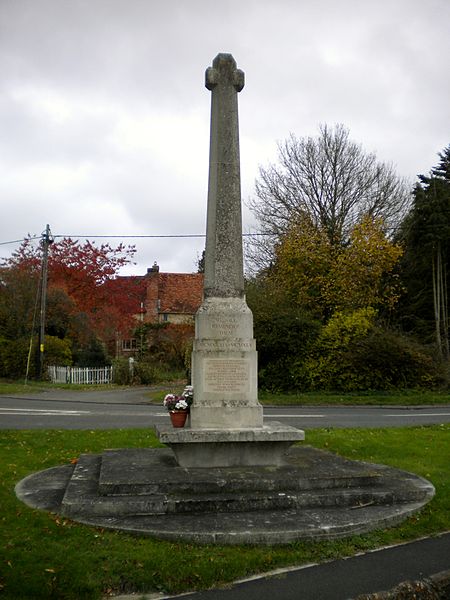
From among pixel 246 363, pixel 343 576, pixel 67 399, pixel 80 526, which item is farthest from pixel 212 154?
pixel 67 399

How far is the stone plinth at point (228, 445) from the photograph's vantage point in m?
7.32

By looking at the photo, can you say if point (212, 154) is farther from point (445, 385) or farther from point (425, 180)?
point (425, 180)

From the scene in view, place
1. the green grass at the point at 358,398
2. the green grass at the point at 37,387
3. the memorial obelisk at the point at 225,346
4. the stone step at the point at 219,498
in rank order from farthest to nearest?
the green grass at the point at 37,387 → the green grass at the point at 358,398 → the memorial obelisk at the point at 225,346 → the stone step at the point at 219,498

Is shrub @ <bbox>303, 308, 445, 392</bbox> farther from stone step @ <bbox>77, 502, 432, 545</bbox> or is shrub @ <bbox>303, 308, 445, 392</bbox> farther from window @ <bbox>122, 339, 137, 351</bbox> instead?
window @ <bbox>122, 339, 137, 351</bbox>

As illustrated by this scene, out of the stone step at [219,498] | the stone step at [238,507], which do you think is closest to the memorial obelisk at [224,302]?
the stone step at [238,507]

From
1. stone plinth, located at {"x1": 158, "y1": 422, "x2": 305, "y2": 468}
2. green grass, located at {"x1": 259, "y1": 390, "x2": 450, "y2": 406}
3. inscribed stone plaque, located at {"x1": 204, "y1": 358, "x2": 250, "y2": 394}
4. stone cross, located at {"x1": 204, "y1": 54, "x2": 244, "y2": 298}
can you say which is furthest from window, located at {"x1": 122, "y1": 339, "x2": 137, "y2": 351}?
stone plinth, located at {"x1": 158, "y1": 422, "x2": 305, "y2": 468}

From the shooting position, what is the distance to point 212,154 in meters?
8.74

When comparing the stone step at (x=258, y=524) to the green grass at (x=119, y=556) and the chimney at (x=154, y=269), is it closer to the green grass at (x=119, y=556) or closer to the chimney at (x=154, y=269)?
the green grass at (x=119, y=556)

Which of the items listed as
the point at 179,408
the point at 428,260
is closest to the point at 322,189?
the point at 428,260

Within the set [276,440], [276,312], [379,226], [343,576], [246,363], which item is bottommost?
[343,576]

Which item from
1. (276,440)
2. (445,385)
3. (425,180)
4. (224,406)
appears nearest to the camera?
(276,440)

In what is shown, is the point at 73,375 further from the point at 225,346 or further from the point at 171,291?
the point at 225,346

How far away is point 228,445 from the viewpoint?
746 centimetres

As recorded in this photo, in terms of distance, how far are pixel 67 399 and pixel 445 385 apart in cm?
1547
